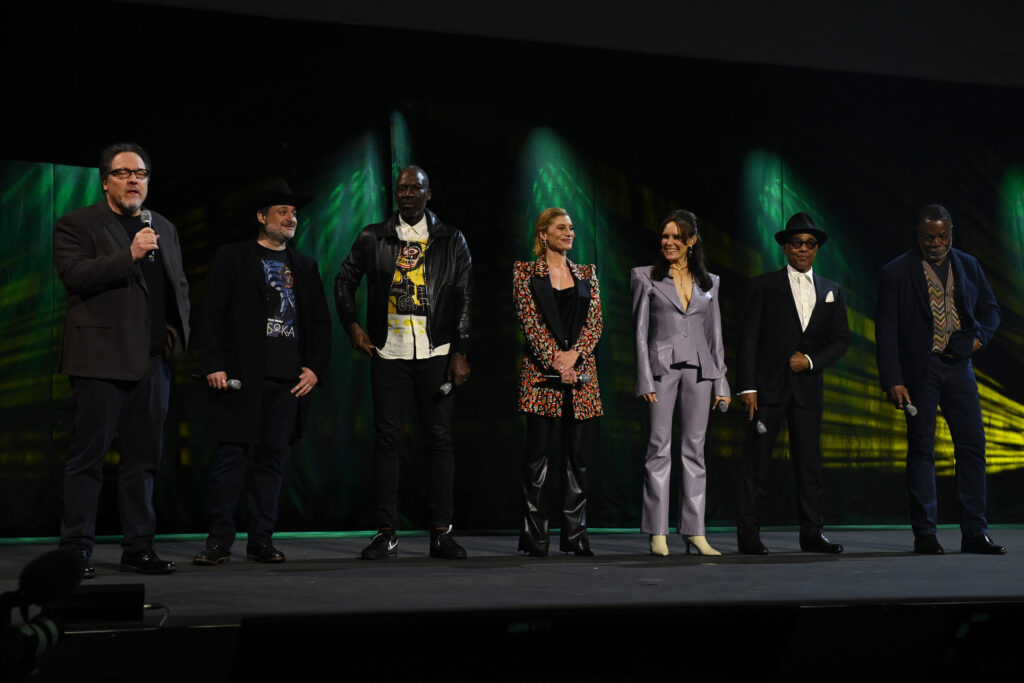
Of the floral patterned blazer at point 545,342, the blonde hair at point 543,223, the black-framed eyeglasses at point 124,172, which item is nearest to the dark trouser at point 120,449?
the black-framed eyeglasses at point 124,172

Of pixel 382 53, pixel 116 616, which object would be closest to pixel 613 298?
pixel 382 53

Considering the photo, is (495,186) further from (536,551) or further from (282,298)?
(536,551)

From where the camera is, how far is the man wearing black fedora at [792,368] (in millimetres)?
4820

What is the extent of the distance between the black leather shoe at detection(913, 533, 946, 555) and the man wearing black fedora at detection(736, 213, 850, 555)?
348mm

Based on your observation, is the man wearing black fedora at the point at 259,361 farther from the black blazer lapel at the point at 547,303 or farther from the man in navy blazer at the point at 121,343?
the black blazer lapel at the point at 547,303

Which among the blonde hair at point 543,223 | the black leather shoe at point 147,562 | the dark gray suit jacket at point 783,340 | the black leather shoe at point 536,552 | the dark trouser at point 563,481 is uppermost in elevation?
the blonde hair at point 543,223

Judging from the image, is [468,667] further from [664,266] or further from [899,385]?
[899,385]

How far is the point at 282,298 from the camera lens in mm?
4336

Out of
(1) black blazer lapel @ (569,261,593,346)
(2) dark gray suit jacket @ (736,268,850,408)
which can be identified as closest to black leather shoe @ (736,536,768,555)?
(2) dark gray suit jacket @ (736,268,850,408)

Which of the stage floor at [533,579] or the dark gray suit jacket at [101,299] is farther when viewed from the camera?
the dark gray suit jacket at [101,299]

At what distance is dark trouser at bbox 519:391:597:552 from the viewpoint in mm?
4547

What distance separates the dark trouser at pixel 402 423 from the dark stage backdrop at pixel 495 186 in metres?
1.60

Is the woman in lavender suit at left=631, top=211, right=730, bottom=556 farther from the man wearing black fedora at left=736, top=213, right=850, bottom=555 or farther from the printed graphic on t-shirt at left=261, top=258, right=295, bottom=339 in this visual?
the printed graphic on t-shirt at left=261, top=258, right=295, bottom=339

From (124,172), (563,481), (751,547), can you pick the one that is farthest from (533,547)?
(124,172)
